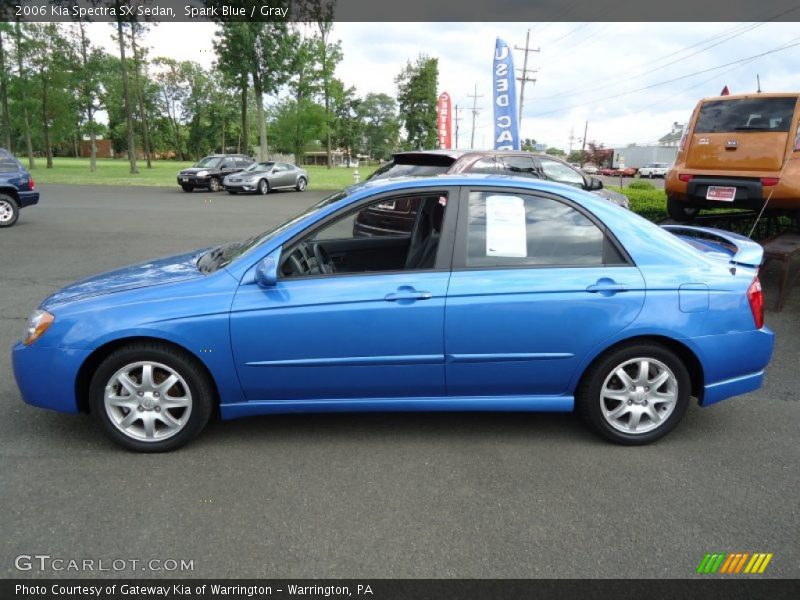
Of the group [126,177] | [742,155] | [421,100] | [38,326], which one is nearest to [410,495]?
[38,326]

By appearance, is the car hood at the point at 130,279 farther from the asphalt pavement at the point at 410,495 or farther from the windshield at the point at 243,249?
the asphalt pavement at the point at 410,495

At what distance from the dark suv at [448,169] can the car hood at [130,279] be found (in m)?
1.67

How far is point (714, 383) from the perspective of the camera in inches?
134

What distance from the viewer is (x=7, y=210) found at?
523 inches

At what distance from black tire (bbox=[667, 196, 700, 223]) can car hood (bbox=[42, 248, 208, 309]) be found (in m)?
7.22

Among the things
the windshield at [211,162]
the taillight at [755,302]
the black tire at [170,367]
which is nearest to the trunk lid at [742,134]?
the taillight at [755,302]

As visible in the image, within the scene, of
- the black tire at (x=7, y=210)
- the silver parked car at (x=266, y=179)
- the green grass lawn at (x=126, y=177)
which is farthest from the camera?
the green grass lawn at (x=126, y=177)

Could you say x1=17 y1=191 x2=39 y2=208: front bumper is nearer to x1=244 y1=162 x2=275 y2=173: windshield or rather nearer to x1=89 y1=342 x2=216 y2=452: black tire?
x1=244 y1=162 x2=275 y2=173: windshield

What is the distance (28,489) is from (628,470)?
3135 millimetres

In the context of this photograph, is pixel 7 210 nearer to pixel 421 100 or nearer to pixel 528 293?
pixel 528 293

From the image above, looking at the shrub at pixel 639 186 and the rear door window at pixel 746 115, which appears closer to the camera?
the rear door window at pixel 746 115

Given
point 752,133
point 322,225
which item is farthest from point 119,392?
point 752,133

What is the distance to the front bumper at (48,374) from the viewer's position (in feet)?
10.4

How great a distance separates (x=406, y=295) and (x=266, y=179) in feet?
78.2
